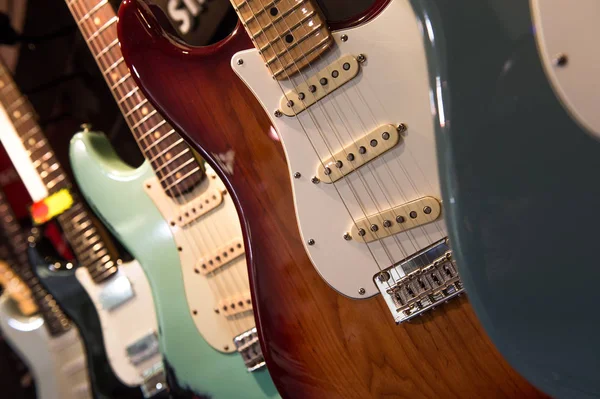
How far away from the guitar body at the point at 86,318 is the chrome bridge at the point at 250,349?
0.37 meters

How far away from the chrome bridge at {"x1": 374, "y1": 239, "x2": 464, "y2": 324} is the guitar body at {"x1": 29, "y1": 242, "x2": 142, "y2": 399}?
78 centimetres

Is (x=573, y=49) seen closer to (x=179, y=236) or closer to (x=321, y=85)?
(x=321, y=85)

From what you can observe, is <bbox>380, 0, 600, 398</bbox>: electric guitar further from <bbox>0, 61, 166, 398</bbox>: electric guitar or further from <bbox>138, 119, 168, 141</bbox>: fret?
<bbox>0, 61, 166, 398</bbox>: electric guitar

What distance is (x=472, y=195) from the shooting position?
518mm

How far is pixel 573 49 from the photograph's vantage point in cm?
50

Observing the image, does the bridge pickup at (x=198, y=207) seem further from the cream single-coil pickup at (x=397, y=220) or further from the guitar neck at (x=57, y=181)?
the cream single-coil pickup at (x=397, y=220)

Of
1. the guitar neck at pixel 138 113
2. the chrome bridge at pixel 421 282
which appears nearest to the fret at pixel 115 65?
the guitar neck at pixel 138 113

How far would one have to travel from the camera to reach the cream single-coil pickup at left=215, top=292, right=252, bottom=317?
991 millimetres

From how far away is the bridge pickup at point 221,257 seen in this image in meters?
0.99

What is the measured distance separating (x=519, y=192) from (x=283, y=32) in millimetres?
426

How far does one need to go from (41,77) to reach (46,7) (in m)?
0.21

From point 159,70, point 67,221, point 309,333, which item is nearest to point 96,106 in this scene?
point 67,221

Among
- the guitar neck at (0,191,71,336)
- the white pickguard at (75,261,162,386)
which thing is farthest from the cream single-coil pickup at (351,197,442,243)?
the guitar neck at (0,191,71,336)

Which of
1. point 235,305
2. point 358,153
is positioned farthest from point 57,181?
point 358,153
